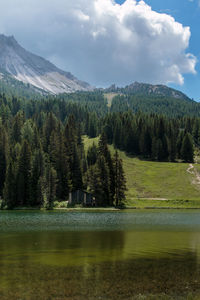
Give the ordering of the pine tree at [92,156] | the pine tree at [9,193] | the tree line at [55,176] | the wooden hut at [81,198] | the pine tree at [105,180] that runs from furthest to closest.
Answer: the pine tree at [92,156] → the pine tree at [105,180] → the wooden hut at [81,198] → the tree line at [55,176] → the pine tree at [9,193]

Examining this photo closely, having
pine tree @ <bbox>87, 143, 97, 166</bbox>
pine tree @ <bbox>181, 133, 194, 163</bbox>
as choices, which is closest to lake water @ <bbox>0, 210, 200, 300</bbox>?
pine tree @ <bbox>87, 143, 97, 166</bbox>

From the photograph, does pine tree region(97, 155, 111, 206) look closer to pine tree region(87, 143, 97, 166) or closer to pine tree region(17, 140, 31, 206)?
pine tree region(17, 140, 31, 206)

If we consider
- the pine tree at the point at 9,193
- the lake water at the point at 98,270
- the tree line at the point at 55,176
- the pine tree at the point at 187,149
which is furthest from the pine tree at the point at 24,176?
the pine tree at the point at 187,149

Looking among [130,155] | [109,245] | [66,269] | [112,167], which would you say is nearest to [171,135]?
[130,155]

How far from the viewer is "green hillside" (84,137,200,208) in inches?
4080

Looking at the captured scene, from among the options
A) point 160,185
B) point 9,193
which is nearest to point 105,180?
point 9,193

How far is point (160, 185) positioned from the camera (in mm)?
124125

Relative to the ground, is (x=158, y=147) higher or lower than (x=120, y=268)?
higher

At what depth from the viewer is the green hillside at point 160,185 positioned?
103625 millimetres

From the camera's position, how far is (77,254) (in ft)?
86.5

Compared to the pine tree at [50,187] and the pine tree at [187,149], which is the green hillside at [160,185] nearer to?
the pine tree at [187,149]

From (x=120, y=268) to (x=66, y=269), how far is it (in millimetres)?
3697

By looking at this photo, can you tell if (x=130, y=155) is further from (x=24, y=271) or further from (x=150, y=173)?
(x=24, y=271)

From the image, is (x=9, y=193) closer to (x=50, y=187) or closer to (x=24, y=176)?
(x=24, y=176)
